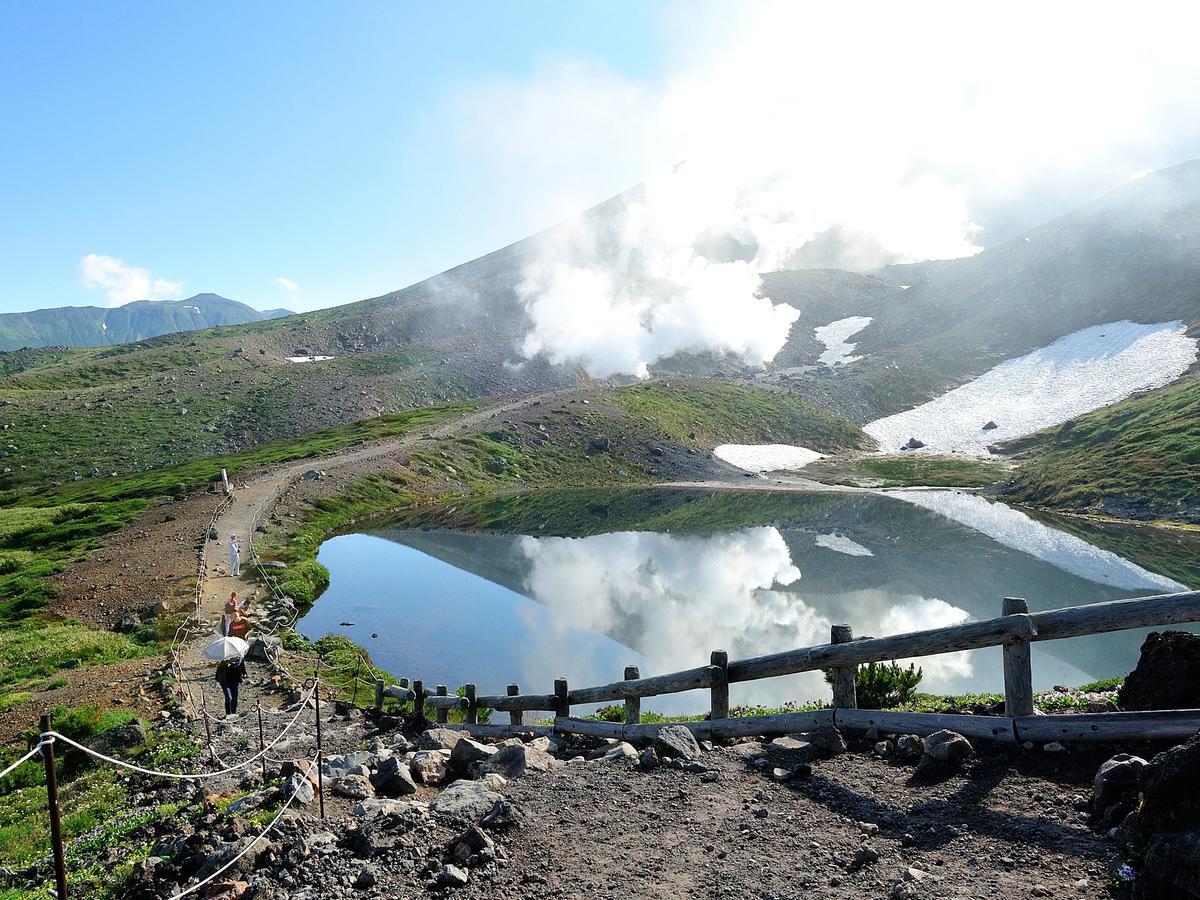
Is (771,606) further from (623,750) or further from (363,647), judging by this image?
(623,750)

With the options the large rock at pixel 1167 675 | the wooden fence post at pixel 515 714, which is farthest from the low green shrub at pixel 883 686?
the wooden fence post at pixel 515 714

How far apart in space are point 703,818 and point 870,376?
5864 inches

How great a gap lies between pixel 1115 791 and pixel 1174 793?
1508 mm

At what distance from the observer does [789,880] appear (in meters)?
7.41

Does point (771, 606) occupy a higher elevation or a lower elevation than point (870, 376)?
lower

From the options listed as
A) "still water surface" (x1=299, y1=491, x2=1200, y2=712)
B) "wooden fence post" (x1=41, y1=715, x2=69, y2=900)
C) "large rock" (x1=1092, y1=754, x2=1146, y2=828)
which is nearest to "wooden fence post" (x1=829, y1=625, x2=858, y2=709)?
"large rock" (x1=1092, y1=754, x2=1146, y2=828)

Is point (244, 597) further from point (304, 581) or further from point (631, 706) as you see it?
point (631, 706)

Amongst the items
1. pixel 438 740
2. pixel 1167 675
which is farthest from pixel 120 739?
pixel 1167 675

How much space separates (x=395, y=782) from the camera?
496 inches

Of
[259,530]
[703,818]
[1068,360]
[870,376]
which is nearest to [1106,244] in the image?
[1068,360]

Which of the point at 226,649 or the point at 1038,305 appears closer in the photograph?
the point at 226,649

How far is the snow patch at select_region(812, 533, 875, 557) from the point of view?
51375 mm

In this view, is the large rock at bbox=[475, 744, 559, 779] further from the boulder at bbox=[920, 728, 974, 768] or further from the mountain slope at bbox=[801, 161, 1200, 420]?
the mountain slope at bbox=[801, 161, 1200, 420]

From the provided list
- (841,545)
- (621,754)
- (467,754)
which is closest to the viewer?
(621,754)
